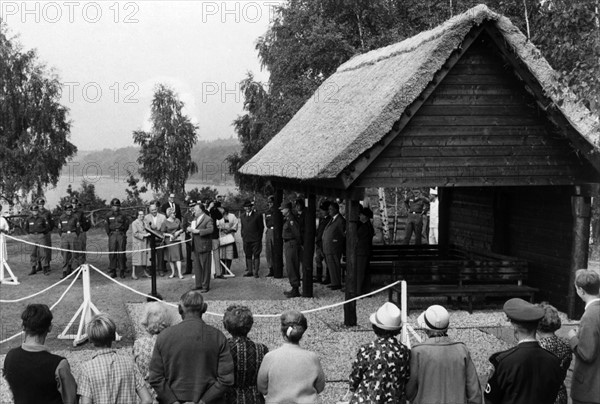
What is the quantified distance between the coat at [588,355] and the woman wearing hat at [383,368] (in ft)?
5.29

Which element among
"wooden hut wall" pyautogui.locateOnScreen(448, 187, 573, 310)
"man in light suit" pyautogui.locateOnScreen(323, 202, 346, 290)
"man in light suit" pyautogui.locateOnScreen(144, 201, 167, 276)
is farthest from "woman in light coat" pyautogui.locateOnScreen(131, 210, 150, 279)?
"wooden hut wall" pyautogui.locateOnScreen(448, 187, 573, 310)

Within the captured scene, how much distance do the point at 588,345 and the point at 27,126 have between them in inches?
1386

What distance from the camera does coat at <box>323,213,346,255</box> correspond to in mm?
16500

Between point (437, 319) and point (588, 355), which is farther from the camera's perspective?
point (588, 355)

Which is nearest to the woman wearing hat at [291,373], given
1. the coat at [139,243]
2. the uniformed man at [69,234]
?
the coat at [139,243]

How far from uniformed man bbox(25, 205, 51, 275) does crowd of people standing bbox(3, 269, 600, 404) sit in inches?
540

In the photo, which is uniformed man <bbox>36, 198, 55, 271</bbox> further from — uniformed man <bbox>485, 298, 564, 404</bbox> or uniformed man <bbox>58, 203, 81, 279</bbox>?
uniformed man <bbox>485, 298, 564, 404</bbox>

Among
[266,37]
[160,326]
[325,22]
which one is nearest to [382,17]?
[325,22]

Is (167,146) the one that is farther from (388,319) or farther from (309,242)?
(388,319)

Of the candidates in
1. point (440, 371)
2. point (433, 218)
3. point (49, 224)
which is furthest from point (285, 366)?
point (433, 218)

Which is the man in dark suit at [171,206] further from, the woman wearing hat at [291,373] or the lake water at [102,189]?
the lake water at [102,189]

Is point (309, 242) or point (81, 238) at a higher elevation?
point (309, 242)

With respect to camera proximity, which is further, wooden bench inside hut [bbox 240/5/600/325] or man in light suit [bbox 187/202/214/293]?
man in light suit [bbox 187/202/214/293]

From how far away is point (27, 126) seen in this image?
37281mm
